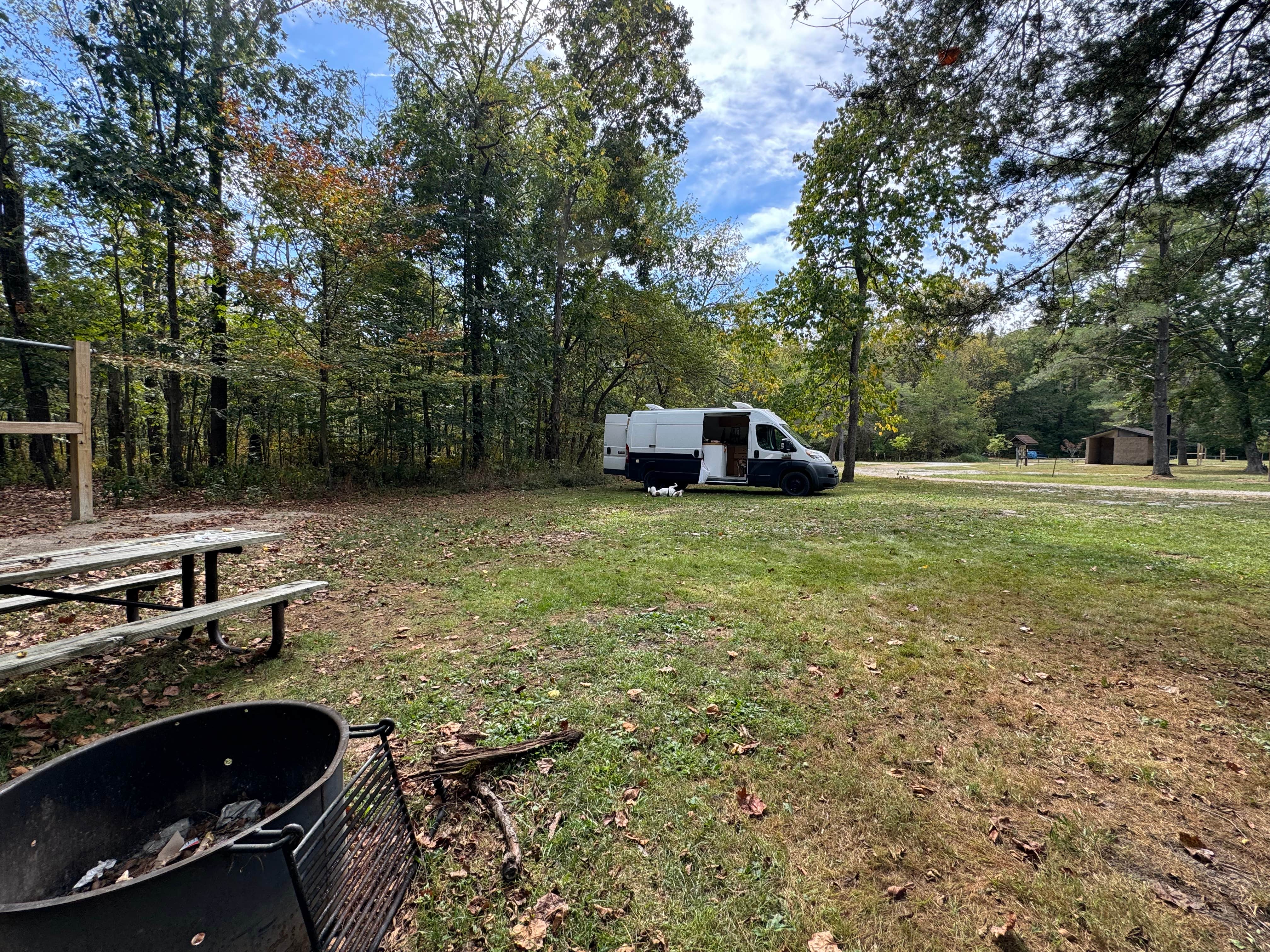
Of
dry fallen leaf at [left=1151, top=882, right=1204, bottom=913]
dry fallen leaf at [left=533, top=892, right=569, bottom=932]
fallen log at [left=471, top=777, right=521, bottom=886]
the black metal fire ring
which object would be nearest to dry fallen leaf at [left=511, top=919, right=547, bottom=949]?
dry fallen leaf at [left=533, top=892, right=569, bottom=932]

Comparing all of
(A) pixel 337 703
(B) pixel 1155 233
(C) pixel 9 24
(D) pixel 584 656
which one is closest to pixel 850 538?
(B) pixel 1155 233

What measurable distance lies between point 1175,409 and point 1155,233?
2849 centimetres

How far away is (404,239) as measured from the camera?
35.3ft

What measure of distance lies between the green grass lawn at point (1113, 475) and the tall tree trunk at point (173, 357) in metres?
22.9

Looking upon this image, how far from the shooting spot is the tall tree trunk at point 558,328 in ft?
50.9

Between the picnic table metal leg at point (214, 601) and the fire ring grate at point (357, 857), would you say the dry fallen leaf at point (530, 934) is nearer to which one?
the fire ring grate at point (357, 857)

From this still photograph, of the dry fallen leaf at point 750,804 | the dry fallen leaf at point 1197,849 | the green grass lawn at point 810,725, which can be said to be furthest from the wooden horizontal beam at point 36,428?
the dry fallen leaf at point 1197,849

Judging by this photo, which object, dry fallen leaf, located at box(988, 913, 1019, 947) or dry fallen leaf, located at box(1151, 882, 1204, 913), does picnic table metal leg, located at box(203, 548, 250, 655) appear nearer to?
dry fallen leaf, located at box(988, 913, 1019, 947)

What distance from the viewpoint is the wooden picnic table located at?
2572 millimetres

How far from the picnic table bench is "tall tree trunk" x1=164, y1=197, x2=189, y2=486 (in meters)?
8.26

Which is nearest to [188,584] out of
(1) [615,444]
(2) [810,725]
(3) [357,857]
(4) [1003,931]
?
(3) [357,857]

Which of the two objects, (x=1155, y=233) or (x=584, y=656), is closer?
(x=584, y=656)

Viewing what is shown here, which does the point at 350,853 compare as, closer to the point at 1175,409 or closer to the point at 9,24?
the point at 9,24

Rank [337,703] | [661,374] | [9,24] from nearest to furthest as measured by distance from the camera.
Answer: [337,703], [9,24], [661,374]
